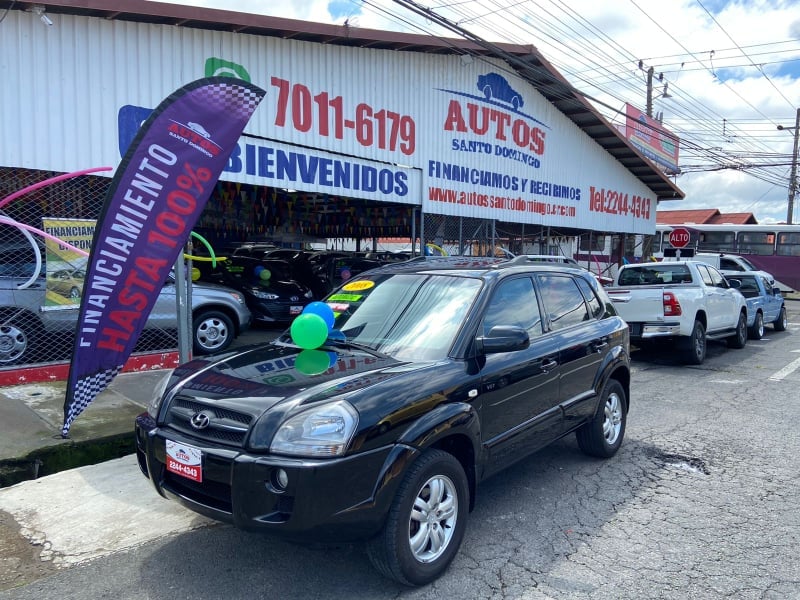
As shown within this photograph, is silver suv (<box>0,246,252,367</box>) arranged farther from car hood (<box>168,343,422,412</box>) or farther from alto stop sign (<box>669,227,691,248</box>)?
alto stop sign (<box>669,227,691,248</box>)

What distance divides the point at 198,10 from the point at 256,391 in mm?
6862

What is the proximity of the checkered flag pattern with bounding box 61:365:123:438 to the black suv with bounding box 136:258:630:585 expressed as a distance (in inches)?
58.7

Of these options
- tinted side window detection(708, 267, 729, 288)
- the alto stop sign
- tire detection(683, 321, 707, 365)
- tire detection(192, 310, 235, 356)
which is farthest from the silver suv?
the alto stop sign

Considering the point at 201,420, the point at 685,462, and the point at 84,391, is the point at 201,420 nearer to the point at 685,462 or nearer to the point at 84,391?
the point at 84,391

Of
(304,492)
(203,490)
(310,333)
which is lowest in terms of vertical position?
(203,490)

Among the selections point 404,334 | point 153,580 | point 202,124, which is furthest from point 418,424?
point 202,124

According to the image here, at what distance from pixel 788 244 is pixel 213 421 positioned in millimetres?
29166

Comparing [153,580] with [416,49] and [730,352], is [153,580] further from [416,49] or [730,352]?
[730,352]

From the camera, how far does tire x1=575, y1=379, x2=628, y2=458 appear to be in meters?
5.09

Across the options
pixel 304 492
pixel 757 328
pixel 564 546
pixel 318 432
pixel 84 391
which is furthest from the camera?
pixel 757 328

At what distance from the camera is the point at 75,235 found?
24.0ft

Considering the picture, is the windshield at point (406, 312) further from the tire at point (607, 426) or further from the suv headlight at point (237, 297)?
the suv headlight at point (237, 297)

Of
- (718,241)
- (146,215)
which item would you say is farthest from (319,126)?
(718,241)

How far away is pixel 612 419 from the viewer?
5.36 meters
